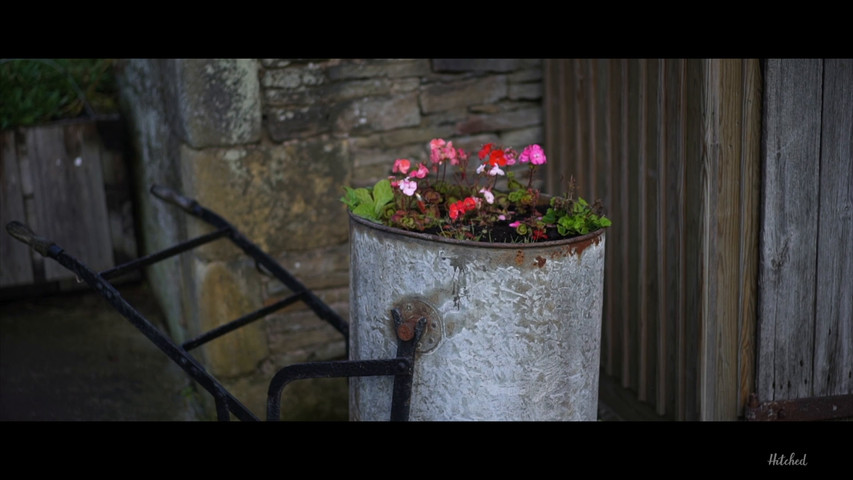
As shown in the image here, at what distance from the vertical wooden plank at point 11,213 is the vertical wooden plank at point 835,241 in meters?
4.08

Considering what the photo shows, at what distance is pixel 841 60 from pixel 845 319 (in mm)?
950

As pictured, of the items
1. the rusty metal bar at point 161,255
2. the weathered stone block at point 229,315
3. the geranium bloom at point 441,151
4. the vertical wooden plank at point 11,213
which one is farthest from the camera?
the vertical wooden plank at point 11,213

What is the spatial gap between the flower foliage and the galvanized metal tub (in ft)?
0.25

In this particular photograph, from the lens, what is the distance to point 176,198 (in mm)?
3664

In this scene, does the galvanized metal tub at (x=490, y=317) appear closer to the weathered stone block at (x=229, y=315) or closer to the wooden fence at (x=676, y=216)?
the wooden fence at (x=676, y=216)

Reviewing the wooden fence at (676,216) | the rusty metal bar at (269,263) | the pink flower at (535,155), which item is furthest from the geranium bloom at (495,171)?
the rusty metal bar at (269,263)

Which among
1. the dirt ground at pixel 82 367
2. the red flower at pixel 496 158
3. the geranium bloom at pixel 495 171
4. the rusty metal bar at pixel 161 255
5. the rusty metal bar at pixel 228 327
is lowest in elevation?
the dirt ground at pixel 82 367

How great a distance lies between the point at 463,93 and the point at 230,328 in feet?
5.24

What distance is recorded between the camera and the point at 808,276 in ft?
10.3

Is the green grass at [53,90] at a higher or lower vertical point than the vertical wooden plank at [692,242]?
higher

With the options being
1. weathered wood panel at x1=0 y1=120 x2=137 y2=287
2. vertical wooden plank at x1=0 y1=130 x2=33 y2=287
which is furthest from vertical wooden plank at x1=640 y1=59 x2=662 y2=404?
vertical wooden plank at x1=0 y1=130 x2=33 y2=287

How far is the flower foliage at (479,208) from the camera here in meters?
2.57

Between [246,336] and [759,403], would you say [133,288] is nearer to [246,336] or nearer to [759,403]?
[246,336]

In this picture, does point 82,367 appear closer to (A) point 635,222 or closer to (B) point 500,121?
(B) point 500,121
